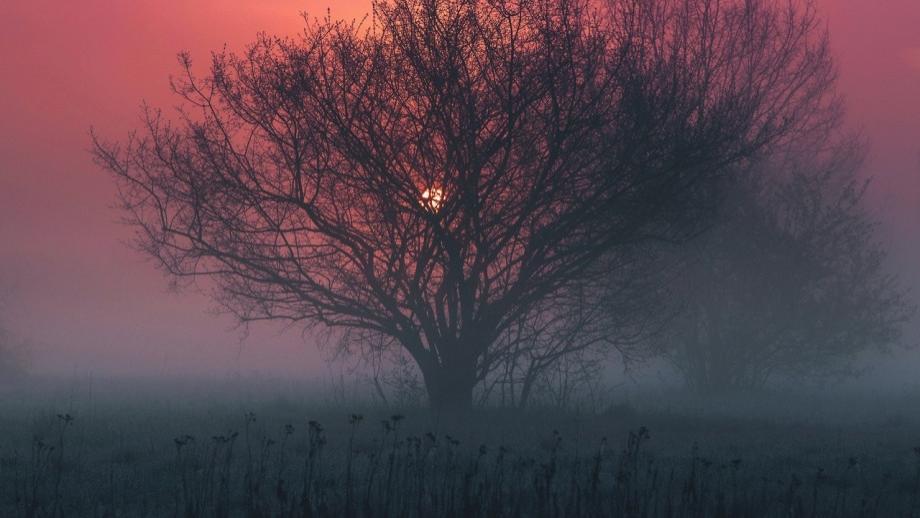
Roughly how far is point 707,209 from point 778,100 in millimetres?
13434

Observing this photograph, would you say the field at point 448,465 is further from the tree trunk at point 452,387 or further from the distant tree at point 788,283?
the distant tree at point 788,283

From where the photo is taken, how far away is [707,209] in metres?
18.4

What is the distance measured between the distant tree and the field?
30.7ft

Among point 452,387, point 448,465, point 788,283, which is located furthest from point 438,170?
point 788,283

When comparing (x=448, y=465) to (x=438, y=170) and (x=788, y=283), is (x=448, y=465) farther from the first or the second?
(x=788, y=283)

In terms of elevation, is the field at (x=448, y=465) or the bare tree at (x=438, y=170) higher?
the bare tree at (x=438, y=170)

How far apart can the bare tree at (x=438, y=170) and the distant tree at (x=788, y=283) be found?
1045 cm

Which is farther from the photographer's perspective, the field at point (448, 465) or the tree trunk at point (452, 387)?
the tree trunk at point (452, 387)

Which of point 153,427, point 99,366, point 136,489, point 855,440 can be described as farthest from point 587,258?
point 99,366

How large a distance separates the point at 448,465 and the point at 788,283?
26.4m

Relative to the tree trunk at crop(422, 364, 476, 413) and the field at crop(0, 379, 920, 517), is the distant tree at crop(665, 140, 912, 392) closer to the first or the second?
the field at crop(0, 379, 920, 517)

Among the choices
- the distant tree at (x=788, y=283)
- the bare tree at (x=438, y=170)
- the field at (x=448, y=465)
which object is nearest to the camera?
the field at (x=448, y=465)

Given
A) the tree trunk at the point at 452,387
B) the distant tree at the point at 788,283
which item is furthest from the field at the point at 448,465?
the distant tree at the point at 788,283

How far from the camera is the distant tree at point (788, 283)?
30.5 m
